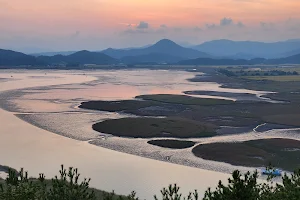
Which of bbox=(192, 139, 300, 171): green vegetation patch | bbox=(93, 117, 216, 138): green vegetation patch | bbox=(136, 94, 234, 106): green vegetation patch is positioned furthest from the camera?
bbox=(136, 94, 234, 106): green vegetation patch

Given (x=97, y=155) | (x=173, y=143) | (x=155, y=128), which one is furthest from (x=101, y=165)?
(x=155, y=128)

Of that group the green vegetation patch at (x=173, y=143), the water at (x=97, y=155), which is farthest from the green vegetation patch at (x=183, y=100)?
the green vegetation patch at (x=173, y=143)

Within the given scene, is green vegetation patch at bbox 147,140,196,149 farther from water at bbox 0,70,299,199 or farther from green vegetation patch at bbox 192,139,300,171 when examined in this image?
green vegetation patch at bbox 192,139,300,171

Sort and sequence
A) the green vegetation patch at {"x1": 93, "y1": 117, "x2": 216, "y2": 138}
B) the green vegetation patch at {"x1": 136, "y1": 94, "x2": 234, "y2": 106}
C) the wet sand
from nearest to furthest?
the wet sand, the green vegetation patch at {"x1": 93, "y1": 117, "x2": 216, "y2": 138}, the green vegetation patch at {"x1": 136, "y1": 94, "x2": 234, "y2": 106}

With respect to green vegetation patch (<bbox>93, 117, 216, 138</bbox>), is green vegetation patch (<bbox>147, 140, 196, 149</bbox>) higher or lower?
lower

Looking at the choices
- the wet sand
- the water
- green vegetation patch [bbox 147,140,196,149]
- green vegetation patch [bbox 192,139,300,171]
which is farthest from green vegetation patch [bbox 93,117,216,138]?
the wet sand

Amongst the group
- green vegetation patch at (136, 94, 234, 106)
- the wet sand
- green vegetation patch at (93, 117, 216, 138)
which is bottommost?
the wet sand
